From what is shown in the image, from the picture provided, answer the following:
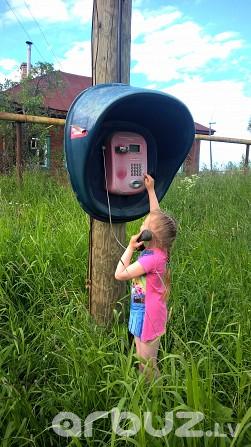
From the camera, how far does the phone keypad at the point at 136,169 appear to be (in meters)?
2.20

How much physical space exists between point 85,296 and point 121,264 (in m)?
0.48

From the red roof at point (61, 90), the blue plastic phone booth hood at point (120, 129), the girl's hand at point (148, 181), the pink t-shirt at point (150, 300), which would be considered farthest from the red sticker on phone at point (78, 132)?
the red roof at point (61, 90)

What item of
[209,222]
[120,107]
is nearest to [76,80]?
[209,222]

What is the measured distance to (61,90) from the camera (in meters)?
11.0

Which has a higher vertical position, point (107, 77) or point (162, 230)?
point (107, 77)

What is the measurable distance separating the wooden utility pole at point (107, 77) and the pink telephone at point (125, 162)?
0.24 metres

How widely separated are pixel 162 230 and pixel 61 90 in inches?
378

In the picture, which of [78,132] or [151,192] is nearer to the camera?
[78,132]

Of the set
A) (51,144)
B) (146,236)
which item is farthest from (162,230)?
(51,144)

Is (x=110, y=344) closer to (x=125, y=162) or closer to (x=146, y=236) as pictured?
(x=146, y=236)

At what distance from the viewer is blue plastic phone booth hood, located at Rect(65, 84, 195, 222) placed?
1981 millimetres

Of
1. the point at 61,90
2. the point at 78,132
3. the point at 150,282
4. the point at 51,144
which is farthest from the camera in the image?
the point at 61,90

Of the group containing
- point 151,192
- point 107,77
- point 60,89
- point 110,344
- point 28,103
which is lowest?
point 110,344

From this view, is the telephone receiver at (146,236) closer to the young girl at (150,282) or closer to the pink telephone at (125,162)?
the young girl at (150,282)
